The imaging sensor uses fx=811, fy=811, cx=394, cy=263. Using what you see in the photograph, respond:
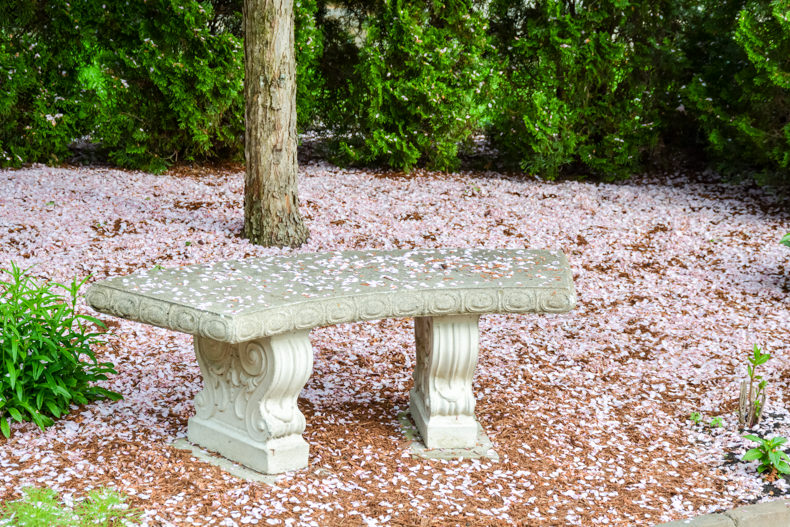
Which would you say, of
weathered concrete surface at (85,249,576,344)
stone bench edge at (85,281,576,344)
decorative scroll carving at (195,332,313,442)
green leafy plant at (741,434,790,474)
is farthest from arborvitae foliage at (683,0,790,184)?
decorative scroll carving at (195,332,313,442)

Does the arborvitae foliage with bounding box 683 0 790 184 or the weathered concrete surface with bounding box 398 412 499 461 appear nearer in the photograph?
the weathered concrete surface with bounding box 398 412 499 461

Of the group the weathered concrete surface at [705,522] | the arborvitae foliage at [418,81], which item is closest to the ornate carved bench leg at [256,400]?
the weathered concrete surface at [705,522]

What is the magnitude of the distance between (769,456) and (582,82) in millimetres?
6127

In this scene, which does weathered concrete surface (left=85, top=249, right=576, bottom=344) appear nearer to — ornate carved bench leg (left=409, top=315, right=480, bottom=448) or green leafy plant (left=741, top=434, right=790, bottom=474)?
ornate carved bench leg (left=409, top=315, right=480, bottom=448)

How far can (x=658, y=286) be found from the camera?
6.18m

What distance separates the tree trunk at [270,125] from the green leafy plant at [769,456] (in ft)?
12.4

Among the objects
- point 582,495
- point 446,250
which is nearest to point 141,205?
point 446,250

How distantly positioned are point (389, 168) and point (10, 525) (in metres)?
6.87

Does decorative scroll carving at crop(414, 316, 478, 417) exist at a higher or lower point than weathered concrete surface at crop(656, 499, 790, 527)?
higher

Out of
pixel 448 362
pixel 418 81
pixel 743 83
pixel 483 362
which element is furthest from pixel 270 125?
pixel 743 83

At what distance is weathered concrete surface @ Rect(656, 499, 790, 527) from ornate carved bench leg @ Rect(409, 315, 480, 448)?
958 millimetres

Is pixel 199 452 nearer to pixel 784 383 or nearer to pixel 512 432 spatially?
pixel 512 432

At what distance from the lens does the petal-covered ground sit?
3.25 metres

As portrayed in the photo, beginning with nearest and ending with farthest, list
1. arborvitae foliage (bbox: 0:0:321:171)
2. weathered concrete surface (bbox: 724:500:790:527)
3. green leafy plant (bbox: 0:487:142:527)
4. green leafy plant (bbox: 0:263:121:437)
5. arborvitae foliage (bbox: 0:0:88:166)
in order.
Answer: green leafy plant (bbox: 0:487:142:527) → weathered concrete surface (bbox: 724:500:790:527) → green leafy plant (bbox: 0:263:121:437) → arborvitae foliage (bbox: 0:0:321:171) → arborvitae foliage (bbox: 0:0:88:166)
